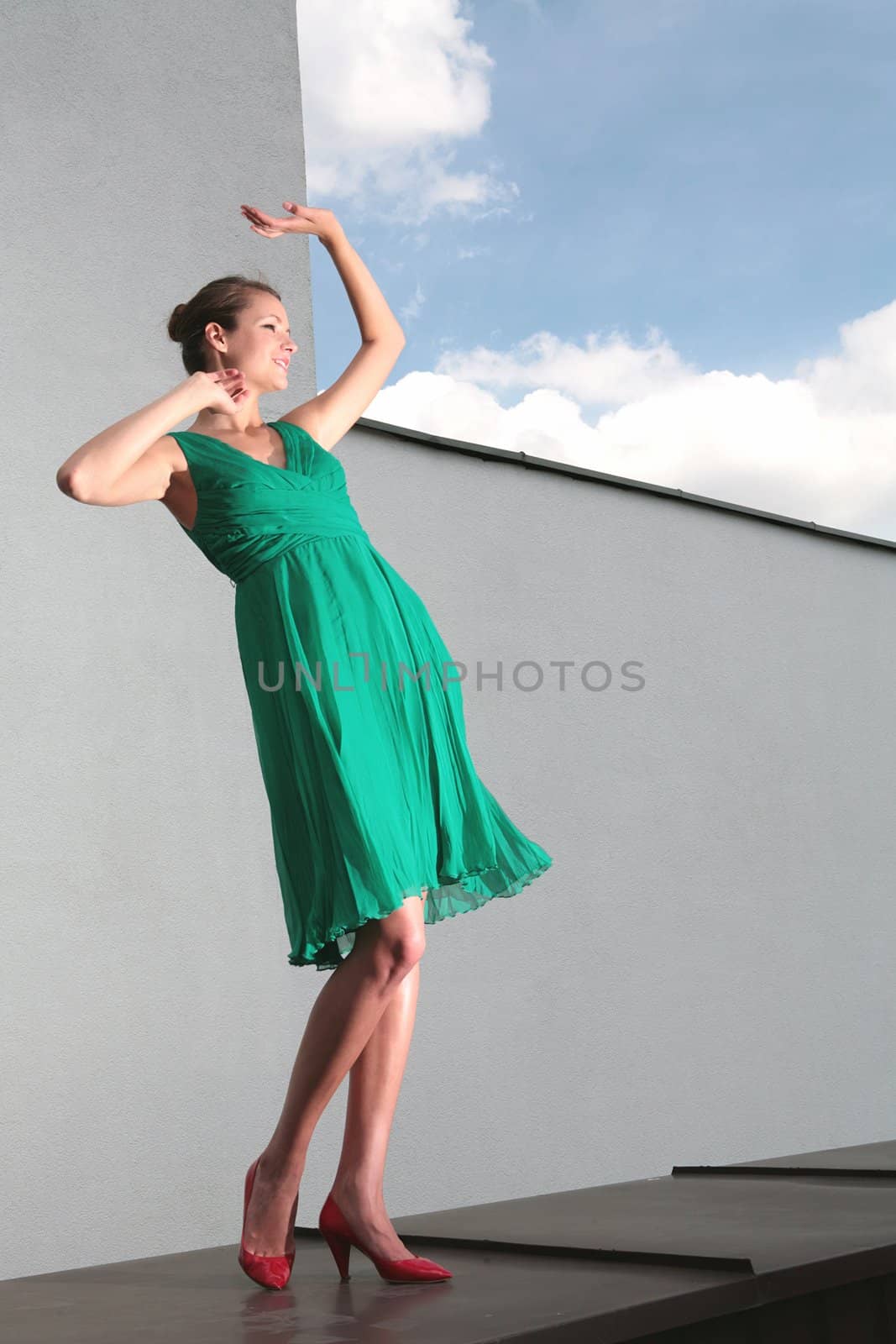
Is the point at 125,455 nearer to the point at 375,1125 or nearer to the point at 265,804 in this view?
the point at 375,1125

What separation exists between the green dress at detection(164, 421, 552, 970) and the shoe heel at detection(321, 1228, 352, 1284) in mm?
312

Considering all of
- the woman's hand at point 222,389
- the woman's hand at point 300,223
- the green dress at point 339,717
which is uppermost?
the woman's hand at point 300,223

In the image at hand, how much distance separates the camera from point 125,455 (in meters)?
1.51

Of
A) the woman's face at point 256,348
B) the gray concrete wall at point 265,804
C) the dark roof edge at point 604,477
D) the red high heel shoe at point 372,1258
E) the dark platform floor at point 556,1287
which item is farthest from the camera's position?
the dark roof edge at point 604,477

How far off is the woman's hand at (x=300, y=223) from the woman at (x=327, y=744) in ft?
0.43

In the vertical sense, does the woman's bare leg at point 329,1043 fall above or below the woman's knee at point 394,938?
below

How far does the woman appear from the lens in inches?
58.8

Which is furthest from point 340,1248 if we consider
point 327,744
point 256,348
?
point 256,348

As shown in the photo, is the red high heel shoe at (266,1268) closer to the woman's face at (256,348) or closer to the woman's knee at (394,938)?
the woman's knee at (394,938)

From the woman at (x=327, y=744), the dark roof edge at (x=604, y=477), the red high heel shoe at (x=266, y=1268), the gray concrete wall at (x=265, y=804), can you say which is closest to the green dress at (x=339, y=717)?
the woman at (x=327, y=744)

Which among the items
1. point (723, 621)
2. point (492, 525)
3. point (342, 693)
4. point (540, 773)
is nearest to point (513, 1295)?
point (342, 693)

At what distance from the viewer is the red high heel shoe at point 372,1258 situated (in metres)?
1.47

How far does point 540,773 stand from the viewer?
3477mm

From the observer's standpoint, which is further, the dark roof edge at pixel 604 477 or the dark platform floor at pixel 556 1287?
the dark roof edge at pixel 604 477
